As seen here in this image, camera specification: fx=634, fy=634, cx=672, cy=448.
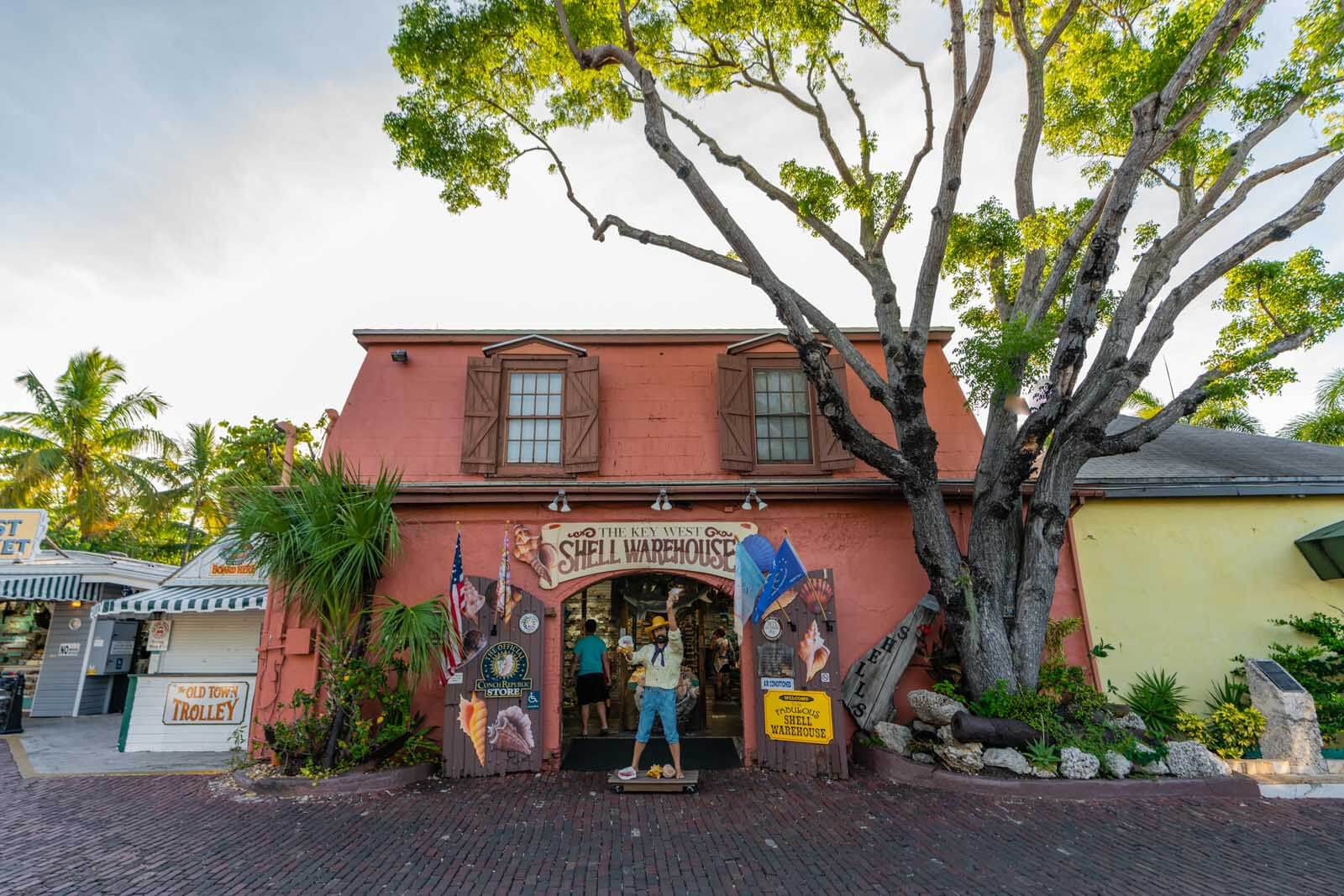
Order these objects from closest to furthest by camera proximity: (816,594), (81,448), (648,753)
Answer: (816,594) < (648,753) < (81,448)

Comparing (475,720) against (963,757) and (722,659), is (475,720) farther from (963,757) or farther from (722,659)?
(963,757)

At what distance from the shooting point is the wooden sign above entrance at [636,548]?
27.3 ft

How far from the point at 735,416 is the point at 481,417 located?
3.66 m

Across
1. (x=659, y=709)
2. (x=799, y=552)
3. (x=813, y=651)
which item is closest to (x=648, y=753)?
(x=659, y=709)

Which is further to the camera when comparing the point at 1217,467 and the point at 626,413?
the point at 1217,467

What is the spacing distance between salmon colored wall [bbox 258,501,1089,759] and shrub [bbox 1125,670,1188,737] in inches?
30.2

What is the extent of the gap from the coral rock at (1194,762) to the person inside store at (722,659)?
6228 millimetres

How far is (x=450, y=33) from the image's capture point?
9227mm

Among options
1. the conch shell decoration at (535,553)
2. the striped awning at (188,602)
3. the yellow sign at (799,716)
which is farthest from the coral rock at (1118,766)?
the striped awning at (188,602)

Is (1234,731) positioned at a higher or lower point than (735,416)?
lower

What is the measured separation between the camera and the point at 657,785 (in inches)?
264

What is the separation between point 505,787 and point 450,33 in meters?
10.1

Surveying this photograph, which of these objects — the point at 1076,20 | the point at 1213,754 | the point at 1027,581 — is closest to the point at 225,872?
the point at 1027,581

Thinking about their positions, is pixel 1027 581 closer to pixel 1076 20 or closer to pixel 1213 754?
pixel 1213 754
